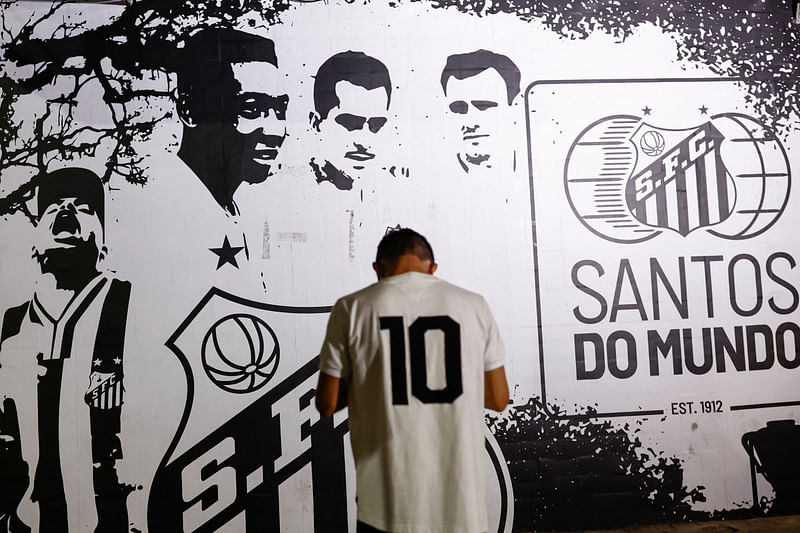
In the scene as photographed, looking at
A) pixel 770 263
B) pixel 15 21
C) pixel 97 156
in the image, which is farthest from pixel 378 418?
pixel 15 21

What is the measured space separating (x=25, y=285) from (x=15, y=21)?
1.54 metres

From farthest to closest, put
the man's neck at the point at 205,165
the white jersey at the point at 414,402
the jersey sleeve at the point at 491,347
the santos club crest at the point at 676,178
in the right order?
1. the santos club crest at the point at 676,178
2. the man's neck at the point at 205,165
3. the jersey sleeve at the point at 491,347
4. the white jersey at the point at 414,402

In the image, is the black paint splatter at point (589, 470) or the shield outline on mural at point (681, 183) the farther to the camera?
the shield outline on mural at point (681, 183)

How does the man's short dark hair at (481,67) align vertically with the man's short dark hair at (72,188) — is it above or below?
above

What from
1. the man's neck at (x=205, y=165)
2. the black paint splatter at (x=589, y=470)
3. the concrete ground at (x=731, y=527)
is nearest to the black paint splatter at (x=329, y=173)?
the man's neck at (x=205, y=165)

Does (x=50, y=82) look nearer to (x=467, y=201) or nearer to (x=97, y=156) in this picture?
(x=97, y=156)

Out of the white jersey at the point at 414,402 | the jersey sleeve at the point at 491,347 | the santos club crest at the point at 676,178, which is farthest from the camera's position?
the santos club crest at the point at 676,178

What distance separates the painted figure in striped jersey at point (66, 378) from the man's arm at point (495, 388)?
2348 millimetres

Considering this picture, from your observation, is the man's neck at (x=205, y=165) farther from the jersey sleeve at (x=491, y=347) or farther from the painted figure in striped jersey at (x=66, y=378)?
the jersey sleeve at (x=491, y=347)

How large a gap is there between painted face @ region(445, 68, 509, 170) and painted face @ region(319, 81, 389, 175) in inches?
16.6

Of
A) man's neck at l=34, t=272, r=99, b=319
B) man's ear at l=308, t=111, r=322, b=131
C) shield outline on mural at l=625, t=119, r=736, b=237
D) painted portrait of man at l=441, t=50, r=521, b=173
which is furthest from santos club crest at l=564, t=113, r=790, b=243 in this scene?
man's neck at l=34, t=272, r=99, b=319

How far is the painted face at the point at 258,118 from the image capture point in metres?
3.48

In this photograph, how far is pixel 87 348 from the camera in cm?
341

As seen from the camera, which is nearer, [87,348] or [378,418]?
[378,418]
